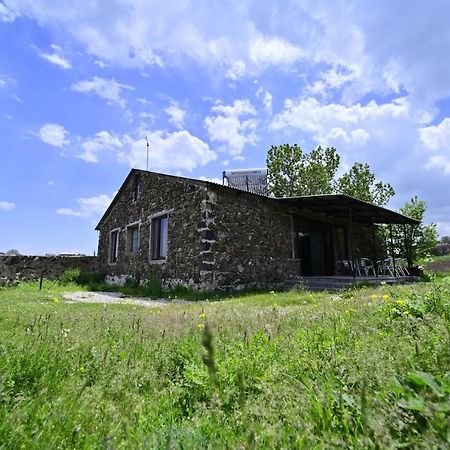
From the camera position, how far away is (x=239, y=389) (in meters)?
1.91

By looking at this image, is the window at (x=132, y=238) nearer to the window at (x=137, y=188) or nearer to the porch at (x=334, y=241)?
the window at (x=137, y=188)

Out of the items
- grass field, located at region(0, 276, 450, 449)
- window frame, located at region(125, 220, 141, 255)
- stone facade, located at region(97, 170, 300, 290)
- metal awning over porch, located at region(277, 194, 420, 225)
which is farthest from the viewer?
window frame, located at region(125, 220, 141, 255)

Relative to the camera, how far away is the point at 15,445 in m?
1.43

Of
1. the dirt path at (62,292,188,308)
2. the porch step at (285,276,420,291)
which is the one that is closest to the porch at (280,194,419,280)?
the porch step at (285,276,420,291)

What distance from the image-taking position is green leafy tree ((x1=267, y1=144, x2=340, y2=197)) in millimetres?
28062

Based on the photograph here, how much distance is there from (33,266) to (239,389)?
18199 mm

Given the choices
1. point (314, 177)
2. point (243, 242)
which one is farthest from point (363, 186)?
point (243, 242)

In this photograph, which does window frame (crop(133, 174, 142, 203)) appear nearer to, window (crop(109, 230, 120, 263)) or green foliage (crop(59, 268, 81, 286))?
window (crop(109, 230, 120, 263))

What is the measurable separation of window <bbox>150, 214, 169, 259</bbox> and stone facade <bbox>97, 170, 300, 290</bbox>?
0.18 metres

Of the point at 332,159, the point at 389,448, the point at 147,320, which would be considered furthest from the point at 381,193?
the point at 389,448

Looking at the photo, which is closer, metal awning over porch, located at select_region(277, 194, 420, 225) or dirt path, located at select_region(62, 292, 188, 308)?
dirt path, located at select_region(62, 292, 188, 308)

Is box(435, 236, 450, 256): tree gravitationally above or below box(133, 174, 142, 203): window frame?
below

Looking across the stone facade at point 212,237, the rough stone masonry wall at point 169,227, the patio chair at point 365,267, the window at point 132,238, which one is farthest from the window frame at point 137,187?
the patio chair at point 365,267

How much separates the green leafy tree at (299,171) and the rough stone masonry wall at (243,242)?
15861mm
